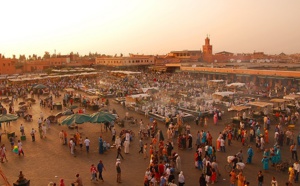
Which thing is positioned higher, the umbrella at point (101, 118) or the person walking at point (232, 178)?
the umbrella at point (101, 118)

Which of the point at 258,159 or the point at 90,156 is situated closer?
the point at 258,159

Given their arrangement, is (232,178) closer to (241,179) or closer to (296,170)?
(241,179)

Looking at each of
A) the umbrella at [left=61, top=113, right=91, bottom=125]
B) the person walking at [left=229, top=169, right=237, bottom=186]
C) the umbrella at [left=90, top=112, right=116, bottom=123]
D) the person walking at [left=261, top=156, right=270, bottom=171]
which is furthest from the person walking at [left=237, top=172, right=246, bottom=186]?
the umbrella at [left=61, top=113, right=91, bottom=125]

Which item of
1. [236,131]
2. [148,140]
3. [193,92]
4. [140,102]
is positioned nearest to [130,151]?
[148,140]

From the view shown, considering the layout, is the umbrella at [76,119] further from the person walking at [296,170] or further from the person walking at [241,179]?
the person walking at [296,170]

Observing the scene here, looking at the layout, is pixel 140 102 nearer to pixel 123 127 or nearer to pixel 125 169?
pixel 123 127

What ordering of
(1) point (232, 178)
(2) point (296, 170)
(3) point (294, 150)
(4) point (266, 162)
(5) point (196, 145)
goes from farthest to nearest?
(5) point (196, 145)
(3) point (294, 150)
(4) point (266, 162)
(2) point (296, 170)
(1) point (232, 178)

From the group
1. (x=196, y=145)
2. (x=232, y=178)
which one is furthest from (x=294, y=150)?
(x=196, y=145)

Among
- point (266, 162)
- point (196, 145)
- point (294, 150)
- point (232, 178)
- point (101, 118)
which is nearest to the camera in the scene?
point (232, 178)

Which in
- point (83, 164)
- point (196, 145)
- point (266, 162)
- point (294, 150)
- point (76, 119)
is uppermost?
point (76, 119)

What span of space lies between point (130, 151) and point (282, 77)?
71.9ft

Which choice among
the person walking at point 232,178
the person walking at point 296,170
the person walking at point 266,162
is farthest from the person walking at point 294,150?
the person walking at point 232,178

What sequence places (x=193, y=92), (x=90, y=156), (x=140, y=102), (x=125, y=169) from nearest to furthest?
1. (x=125, y=169)
2. (x=90, y=156)
3. (x=140, y=102)
4. (x=193, y=92)

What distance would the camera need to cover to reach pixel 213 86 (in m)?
31.6
